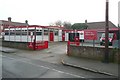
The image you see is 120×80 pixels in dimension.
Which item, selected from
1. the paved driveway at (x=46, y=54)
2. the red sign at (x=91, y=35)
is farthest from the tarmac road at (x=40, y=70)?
the red sign at (x=91, y=35)

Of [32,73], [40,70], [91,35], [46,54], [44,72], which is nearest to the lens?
[32,73]

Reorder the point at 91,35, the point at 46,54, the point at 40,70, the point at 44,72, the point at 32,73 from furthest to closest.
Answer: the point at 46,54 < the point at 91,35 < the point at 40,70 < the point at 44,72 < the point at 32,73

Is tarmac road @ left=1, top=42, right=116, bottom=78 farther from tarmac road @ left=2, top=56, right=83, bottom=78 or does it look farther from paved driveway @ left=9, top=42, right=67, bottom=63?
paved driveway @ left=9, top=42, right=67, bottom=63

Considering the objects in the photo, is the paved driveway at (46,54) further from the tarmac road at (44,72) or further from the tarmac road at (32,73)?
the tarmac road at (32,73)

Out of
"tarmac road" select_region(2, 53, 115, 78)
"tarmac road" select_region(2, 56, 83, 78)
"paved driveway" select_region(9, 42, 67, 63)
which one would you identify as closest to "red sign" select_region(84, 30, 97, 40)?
"paved driveway" select_region(9, 42, 67, 63)

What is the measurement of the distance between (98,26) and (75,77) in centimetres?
4438

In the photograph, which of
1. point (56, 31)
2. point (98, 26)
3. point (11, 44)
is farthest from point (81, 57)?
point (98, 26)

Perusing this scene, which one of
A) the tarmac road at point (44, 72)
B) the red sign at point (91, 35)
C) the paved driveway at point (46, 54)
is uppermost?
the red sign at point (91, 35)

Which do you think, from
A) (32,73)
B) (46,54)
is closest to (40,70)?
(32,73)

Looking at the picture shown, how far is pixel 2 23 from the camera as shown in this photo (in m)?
57.9

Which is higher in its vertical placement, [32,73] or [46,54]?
[46,54]

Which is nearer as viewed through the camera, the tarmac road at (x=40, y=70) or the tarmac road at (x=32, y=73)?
→ the tarmac road at (x=32, y=73)

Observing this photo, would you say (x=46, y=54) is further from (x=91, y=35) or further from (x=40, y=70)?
(x=40, y=70)

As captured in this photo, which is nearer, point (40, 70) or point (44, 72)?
point (44, 72)
